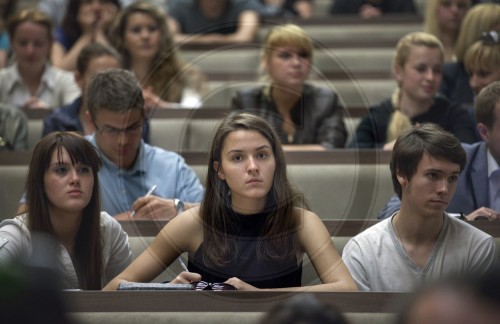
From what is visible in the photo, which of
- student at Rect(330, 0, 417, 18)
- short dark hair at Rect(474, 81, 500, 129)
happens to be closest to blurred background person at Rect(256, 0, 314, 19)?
student at Rect(330, 0, 417, 18)

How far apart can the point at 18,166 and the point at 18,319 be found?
1962mm

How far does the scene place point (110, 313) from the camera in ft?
5.40

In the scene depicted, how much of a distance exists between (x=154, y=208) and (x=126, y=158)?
0.94ft

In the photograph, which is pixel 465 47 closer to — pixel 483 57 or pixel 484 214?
pixel 483 57

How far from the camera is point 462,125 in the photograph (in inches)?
109

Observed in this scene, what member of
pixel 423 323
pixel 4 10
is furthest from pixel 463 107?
pixel 4 10

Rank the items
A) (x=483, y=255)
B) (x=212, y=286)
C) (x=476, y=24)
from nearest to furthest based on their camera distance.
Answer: (x=212, y=286)
(x=483, y=255)
(x=476, y=24)

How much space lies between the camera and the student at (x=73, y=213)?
80.3 inches

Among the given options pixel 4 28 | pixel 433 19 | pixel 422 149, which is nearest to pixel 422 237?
pixel 422 149

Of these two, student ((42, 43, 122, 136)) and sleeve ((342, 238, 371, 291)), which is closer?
sleeve ((342, 238, 371, 291))

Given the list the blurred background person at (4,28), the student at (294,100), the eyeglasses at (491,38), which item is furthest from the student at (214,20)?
the eyeglasses at (491,38)

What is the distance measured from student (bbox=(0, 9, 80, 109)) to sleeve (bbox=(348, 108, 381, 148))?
1.13 metres

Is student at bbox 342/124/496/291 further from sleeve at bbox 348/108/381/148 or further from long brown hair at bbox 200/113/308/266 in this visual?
sleeve at bbox 348/108/381/148

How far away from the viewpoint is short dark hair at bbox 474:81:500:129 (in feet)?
7.83
